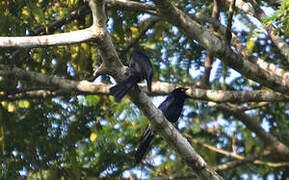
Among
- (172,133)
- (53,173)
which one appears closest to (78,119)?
(53,173)

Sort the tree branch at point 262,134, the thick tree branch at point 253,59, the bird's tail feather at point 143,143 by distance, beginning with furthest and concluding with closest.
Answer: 1. the tree branch at point 262,134
2. the thick tree branch at point 253,59
3. the bird's tail feather at point 143,143

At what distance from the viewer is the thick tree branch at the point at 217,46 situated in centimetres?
479

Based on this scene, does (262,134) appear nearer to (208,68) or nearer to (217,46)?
(208,68)

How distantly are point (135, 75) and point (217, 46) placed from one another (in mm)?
1205

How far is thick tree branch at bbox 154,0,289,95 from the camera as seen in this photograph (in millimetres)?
4793

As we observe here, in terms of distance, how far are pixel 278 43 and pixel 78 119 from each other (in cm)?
244

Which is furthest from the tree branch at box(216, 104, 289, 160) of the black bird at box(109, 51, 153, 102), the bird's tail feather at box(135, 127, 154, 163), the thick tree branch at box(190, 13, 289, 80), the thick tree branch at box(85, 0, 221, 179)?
the thick tree branch at box(85, 0, 221, 179)

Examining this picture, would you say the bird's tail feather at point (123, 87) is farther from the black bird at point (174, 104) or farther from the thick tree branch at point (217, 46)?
the black bird at point (174, 104)

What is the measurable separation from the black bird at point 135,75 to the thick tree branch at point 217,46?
49 centimetres

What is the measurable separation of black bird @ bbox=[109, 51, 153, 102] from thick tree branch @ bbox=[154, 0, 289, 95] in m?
0.49

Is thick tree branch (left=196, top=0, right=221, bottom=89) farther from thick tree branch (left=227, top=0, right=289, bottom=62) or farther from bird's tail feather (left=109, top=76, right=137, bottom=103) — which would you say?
bird's tail feather (left=109, top=76, right=137, bottom=103)

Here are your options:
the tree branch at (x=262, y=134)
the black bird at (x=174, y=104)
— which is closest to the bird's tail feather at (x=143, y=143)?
the black bird at (x=174, y=104)

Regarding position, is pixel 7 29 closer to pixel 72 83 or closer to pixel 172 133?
pixel 72 83

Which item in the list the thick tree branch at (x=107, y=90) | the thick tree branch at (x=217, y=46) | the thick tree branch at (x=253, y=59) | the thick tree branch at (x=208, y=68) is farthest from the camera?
the thick tree branch at (x=208, y=68)
